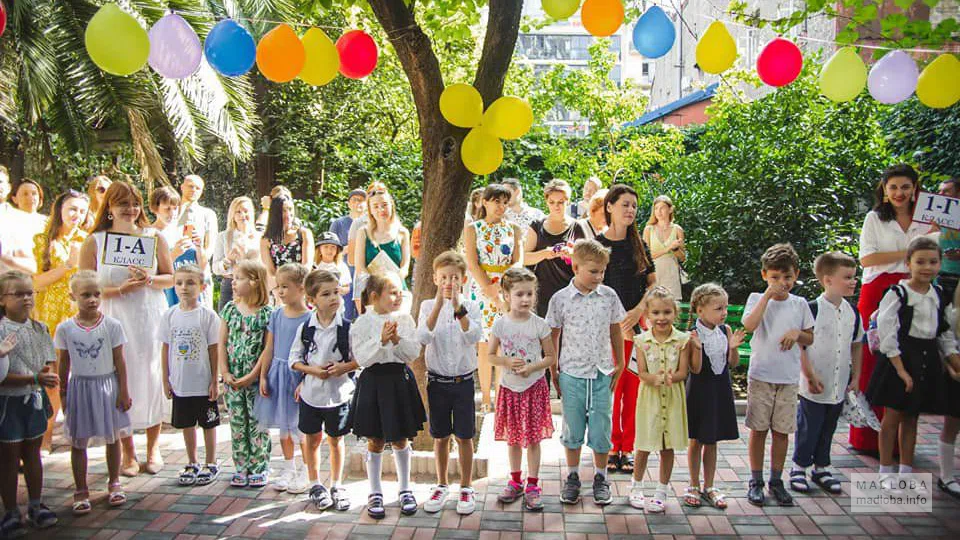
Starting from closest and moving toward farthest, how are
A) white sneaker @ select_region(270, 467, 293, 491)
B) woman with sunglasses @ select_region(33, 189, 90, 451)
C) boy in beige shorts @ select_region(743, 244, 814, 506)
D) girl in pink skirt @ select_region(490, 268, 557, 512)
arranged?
girl in pink skirt @ select_region(490, 268, 557, 512) < boy in beige shorts @ select_region(743, 244, 814, 506) < white sneaker @ select_region(270, 467, 293, 491) < woman with sunglasses @ select_region(33, 189, 90, 451)

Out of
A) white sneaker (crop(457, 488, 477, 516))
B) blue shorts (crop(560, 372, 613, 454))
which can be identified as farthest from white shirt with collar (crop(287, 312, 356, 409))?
blue shorts (crop(560, 372, 613, 454))

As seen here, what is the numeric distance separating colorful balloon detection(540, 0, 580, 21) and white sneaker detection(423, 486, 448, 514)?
10.2 ft

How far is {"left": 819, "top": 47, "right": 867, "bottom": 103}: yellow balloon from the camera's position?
497cm

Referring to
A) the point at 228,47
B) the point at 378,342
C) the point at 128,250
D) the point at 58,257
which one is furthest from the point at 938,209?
the point at 58,257

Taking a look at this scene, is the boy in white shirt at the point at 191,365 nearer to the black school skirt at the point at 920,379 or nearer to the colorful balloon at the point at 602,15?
the colorful balloon at the point at 602,15

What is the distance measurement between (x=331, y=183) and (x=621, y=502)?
280 inches

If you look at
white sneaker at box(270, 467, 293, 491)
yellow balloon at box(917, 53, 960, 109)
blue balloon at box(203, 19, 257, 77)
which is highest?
blue balloon at box(203, 19, 257, 77)

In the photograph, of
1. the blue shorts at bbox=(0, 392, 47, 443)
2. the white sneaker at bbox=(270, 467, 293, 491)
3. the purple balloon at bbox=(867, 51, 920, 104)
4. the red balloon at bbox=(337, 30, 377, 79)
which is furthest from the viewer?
the red balloon at bbox=(337, 30, 377, 79)

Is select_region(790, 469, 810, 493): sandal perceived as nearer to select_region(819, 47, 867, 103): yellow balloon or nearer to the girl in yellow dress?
the girl in yellow dress

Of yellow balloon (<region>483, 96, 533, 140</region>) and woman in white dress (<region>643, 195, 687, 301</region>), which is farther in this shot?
woman in white dress (<region>643, 195, 687, 301</region>)

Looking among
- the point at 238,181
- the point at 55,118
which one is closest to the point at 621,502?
the point at 55,118

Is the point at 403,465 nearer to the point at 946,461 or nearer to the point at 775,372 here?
the point at 775,372

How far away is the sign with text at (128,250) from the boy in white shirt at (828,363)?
4.35 m

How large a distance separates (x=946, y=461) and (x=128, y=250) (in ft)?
18.1
